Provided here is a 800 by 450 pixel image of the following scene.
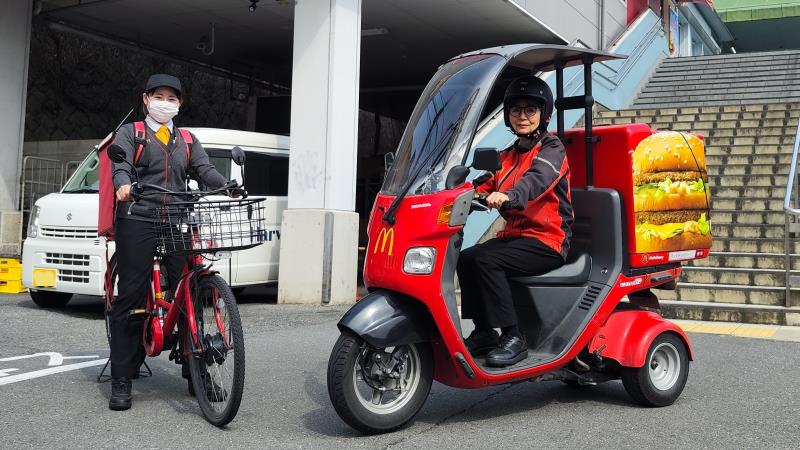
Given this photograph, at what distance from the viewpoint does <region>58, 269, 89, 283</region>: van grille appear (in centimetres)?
854

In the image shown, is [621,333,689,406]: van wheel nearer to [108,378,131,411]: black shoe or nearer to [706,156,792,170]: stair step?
[108,378,131,411]: black shoe

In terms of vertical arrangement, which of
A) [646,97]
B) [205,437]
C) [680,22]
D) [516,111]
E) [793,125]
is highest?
[680,22]

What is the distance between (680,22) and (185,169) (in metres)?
27.7

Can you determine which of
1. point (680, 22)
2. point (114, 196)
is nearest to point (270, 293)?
point (114, 196)

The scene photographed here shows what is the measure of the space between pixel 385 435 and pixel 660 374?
1863 mm

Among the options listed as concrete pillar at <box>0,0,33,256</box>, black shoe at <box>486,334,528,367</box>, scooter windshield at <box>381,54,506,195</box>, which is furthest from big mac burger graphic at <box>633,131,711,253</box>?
concrete pillar at <box>0,0,33,256</box>

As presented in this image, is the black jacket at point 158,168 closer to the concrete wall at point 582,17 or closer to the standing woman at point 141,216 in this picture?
the standing woman at point 141,216

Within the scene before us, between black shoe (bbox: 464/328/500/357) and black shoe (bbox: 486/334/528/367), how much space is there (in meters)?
Result: 0.08

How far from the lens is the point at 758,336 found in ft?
24.9

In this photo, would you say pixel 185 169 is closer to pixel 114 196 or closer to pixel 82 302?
pixel 114 196

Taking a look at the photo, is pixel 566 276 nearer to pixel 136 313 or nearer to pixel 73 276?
pixel 136 313

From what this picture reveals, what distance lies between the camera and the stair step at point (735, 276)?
30.6ft

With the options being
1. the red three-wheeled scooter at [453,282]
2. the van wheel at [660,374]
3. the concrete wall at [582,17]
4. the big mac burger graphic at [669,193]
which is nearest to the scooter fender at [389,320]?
the red three-wheeled scooter at [453,282]

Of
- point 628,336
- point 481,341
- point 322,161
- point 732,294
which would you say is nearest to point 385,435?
point 481,341
